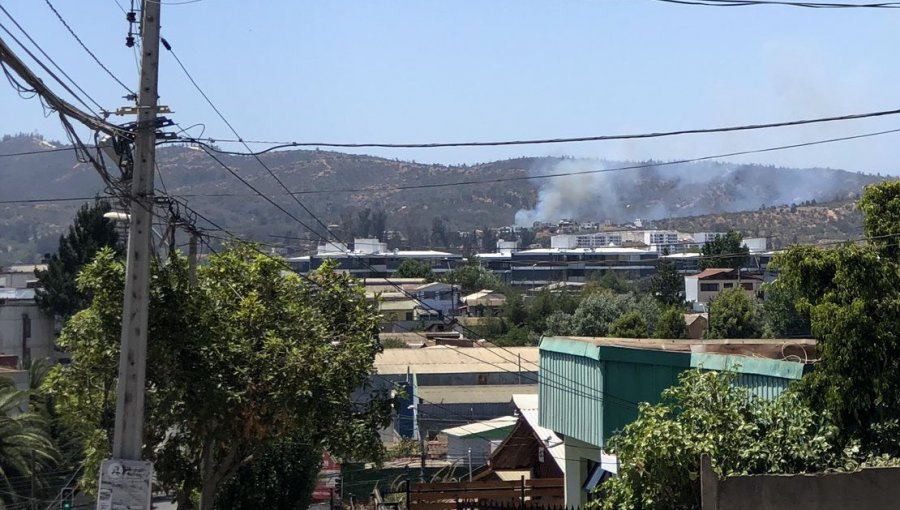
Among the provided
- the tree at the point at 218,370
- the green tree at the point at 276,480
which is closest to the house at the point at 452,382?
the green tree at the point at 276,480

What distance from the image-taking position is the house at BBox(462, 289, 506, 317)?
108431 millimetres

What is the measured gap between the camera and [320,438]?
54.4 feet

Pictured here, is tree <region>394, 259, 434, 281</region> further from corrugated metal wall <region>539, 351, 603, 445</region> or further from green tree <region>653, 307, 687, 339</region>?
corrugated metal wall <region>539, 351, 603, 445</region>

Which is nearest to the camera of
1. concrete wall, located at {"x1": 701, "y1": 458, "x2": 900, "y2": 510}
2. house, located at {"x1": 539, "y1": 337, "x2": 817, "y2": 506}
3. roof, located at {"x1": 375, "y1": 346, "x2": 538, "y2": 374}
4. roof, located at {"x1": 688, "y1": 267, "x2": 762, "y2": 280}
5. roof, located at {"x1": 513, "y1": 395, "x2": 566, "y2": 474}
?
concrete wall, located at {"x1": 701, "y1": 458, "x2": 900, "y2": 510}

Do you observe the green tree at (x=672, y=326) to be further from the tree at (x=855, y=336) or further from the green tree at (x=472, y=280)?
the green tree at (x=472, y=280)

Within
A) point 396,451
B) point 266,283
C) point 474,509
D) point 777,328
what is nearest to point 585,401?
point 474,509

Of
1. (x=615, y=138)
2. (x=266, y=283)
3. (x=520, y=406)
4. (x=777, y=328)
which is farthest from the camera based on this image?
(x=777, y=328)

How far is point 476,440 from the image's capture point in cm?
3556

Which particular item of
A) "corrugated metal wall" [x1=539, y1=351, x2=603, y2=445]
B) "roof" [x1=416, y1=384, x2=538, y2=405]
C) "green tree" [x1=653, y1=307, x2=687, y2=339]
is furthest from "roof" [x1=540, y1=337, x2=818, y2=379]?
"green tree" [x1=653, y1=307, x2=687, y2=339]

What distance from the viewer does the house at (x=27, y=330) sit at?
215 ft

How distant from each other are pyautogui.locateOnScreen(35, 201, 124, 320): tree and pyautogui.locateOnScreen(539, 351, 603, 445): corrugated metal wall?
45.4m

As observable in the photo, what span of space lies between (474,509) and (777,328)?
171 ft

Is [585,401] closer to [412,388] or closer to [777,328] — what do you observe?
[412,388]

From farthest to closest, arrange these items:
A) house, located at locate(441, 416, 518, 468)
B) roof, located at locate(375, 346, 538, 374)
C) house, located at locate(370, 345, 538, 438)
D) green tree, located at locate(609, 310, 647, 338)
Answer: green tree, located at locate(609, 310, 647, 338) < roof, located at locate(375, 346, 538, 374) < house, located at locate(370, 345, 538, 438) < house, located at locate(441, 416, 518, 468)
